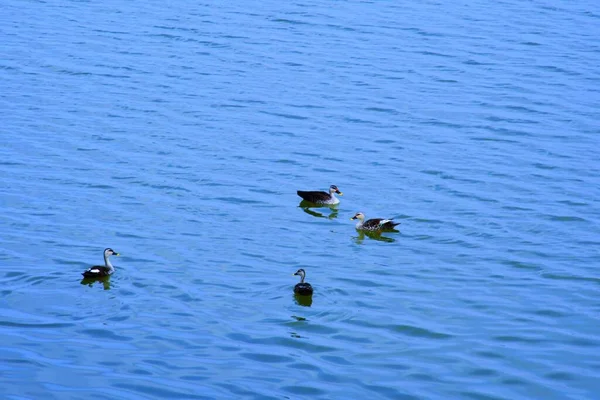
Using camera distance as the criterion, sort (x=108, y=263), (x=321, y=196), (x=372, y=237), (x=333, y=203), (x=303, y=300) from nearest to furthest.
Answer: (x=303, y=300) < (x=108, y=263) < (x=372, y=237) < (x=321, y=196) < (x=333, y=203)

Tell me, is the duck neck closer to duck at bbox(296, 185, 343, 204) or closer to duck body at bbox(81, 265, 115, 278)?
duck body at bbox(81, 265, 115, 278)

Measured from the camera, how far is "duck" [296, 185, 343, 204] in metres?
23.2

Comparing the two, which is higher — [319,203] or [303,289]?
[319,203]

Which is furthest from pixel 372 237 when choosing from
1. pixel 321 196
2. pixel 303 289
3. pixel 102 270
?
pixel 102 270

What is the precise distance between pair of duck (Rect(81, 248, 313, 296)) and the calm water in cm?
22

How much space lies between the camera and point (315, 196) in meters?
23.2

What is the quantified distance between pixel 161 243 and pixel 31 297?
3428mm

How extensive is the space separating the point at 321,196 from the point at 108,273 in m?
6.13

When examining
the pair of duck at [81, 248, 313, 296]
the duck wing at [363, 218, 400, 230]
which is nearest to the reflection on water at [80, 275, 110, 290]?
the pair of duck at [81, 248, 313, 296]

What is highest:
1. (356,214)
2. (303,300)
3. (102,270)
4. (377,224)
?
(356,214)

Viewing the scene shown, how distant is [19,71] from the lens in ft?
106

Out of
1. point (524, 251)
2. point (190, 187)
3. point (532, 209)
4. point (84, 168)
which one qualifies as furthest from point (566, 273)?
point (84, 168)

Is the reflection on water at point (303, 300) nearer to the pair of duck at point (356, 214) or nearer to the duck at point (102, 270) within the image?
the duck at point (102, 270)

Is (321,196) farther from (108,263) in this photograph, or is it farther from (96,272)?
(96,272)
